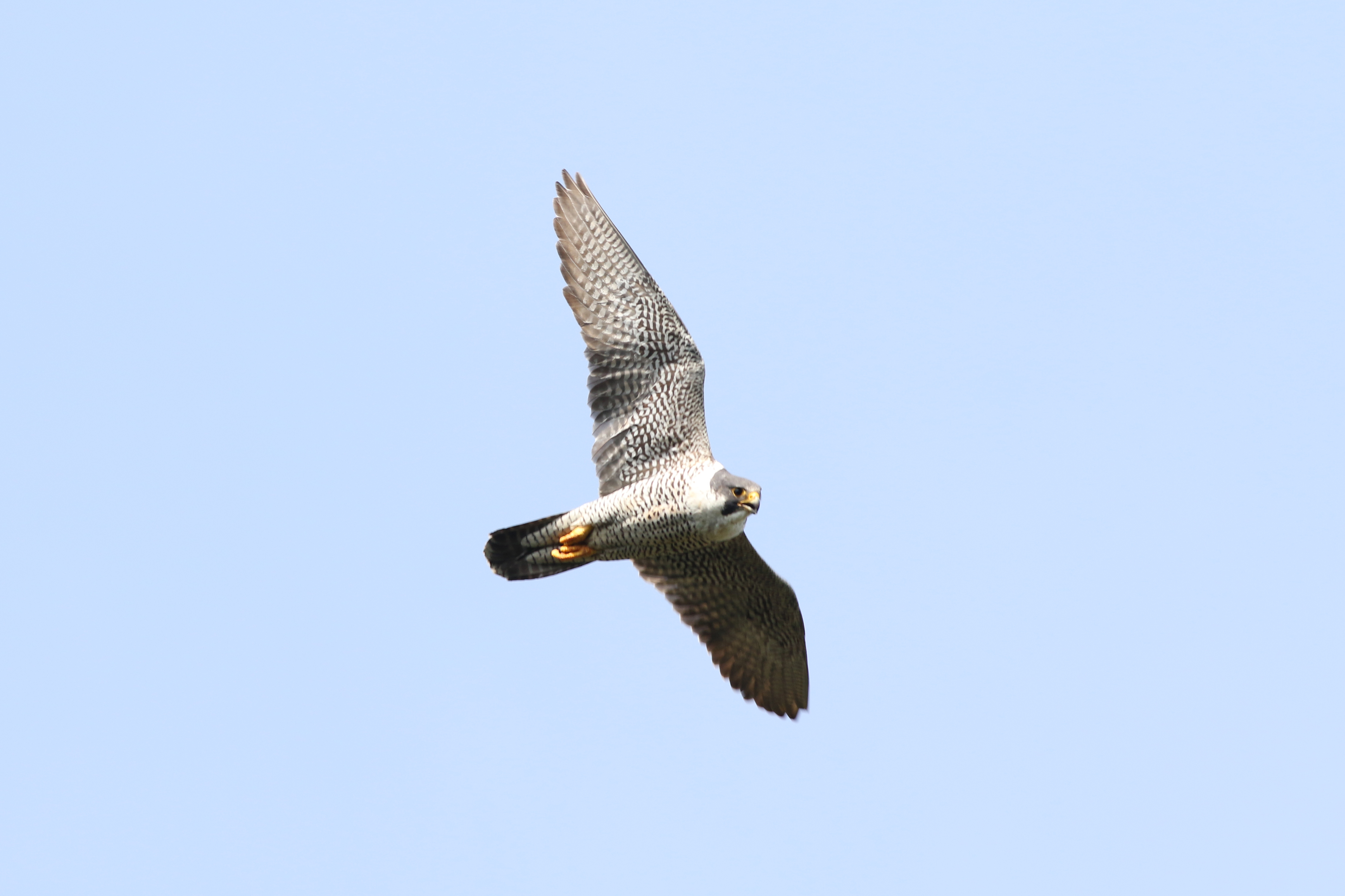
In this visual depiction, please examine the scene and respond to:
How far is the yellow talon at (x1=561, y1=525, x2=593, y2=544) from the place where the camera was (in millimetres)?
14219

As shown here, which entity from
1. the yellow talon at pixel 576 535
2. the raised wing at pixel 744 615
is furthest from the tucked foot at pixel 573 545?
the raised wing at pixel 744 615

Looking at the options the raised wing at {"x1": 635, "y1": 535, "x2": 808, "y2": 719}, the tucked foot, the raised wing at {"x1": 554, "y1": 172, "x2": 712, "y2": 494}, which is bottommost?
the raised wing at {"x1": 635, "y1": 535, "x2": 808, "y2": 719}

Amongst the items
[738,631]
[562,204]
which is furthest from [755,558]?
[562,204]

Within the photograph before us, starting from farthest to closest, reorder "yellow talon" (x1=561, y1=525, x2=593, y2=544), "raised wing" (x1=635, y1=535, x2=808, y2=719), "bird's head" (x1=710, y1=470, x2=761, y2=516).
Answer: "raised wing" (x1=635, y1=535, x2=808, y2=719), "yellow talon" (x1=561, y1=525, x2=593, y2=544), "bird's head" (x1=710, y1=470, x2=761, y2=516)

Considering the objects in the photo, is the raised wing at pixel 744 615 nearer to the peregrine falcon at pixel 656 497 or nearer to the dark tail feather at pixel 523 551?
the peregrine falcon at pixel 656 497

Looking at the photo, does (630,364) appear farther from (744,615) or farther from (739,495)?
(744,615)

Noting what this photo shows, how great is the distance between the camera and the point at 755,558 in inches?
599

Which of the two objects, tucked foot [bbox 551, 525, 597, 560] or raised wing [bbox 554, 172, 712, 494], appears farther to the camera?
raised wing [bbox 554, 172, 712, 494]

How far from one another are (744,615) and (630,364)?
267 cm

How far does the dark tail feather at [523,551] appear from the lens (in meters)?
14.3

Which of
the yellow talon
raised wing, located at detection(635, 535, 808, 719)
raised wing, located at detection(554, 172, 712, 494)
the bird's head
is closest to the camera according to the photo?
the bird's head

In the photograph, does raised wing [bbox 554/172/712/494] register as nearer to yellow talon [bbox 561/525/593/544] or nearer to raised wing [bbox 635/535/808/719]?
yellow talon [bbox 561/525/593/544]

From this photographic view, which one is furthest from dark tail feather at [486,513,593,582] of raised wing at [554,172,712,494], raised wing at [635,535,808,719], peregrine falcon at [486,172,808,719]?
raised wing at [635,535,808,719]

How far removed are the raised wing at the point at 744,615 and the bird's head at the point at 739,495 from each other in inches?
48.4
